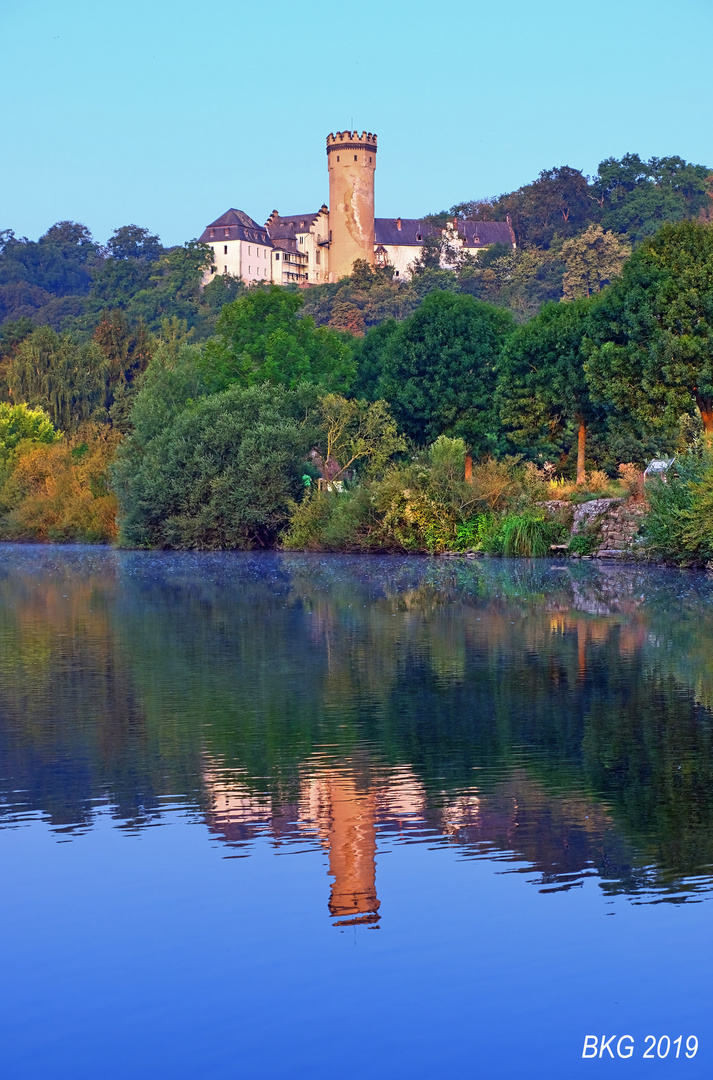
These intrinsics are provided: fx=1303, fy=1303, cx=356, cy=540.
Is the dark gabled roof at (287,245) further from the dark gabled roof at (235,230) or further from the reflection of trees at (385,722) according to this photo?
the reflection of trees at (385,722)

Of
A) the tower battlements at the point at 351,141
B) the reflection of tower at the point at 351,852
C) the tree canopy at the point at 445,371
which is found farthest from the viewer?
the tower battlements at the point at 351,141

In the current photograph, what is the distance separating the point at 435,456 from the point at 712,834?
3460 centimetres

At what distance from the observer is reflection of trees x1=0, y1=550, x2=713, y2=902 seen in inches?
318

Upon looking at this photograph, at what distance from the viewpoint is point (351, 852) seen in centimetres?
758

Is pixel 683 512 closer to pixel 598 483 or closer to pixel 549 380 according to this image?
pixel 598 483

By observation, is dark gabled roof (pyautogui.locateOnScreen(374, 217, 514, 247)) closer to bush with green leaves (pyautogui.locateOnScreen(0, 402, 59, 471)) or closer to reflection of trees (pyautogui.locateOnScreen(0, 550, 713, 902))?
bush with green leaves (pyautogui.locateOnScreen(0, 402, 59, 471))

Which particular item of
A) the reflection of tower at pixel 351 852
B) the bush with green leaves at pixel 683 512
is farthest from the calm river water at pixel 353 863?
the bush with green leaves at pixel 683 512

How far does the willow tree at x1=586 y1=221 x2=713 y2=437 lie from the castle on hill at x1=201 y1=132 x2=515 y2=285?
340ft

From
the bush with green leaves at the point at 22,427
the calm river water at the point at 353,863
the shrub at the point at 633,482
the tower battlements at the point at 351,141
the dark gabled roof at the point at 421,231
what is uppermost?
the tower battlements at the point at 351,141

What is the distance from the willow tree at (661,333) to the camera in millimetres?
38812

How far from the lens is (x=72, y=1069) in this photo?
497 cm

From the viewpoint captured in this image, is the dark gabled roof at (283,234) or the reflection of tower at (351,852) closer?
the reflection of tower at (351,852)

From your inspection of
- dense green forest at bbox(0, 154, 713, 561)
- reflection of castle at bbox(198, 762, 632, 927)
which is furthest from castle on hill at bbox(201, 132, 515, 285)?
reflection of castle at bbox(198, 762, 632, 927)

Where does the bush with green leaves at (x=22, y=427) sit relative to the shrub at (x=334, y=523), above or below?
above
